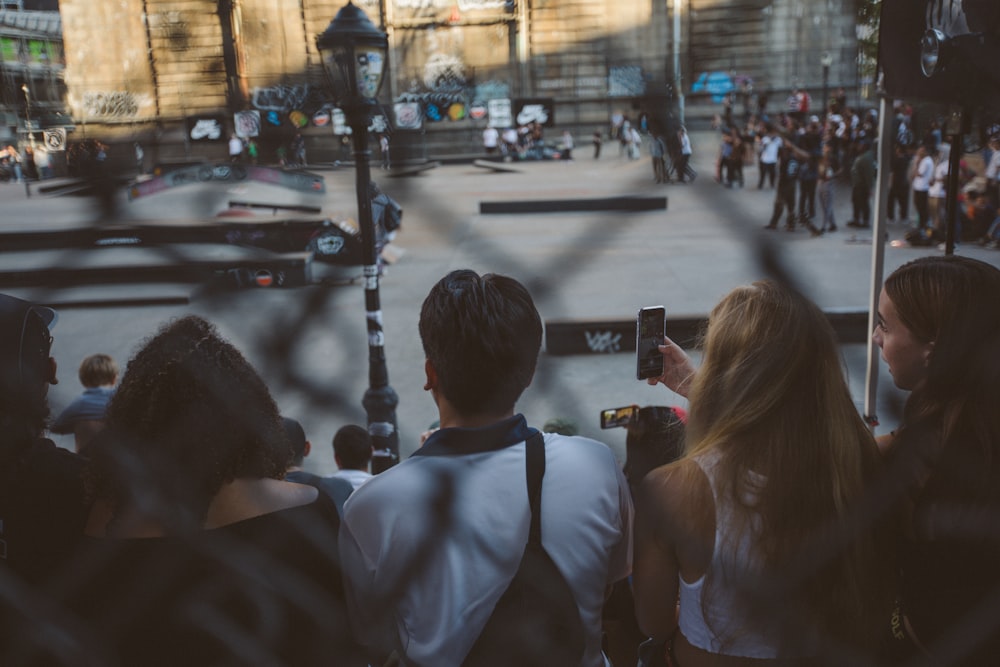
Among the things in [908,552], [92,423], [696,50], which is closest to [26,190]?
[696,50]

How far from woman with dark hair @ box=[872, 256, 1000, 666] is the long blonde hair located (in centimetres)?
5

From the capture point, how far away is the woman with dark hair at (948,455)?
3.26ft

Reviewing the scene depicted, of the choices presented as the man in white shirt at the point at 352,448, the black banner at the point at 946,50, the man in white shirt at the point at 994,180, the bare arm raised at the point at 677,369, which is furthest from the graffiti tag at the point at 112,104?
the man in white shirt at the point at 994,180

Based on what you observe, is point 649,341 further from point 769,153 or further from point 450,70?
point 450,70

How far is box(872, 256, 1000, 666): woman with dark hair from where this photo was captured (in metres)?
0.99

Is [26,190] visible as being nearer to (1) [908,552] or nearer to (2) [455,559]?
(2) [455,559]

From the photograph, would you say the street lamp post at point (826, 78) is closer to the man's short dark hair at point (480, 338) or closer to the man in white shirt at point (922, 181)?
the man's short dark hair at point (480, 338)

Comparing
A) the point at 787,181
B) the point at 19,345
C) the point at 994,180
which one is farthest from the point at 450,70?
the point at 994,180

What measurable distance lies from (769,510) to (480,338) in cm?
41

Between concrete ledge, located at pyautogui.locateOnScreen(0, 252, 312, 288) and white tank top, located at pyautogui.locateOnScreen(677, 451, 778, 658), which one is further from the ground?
concrete ledge, located at pyautogui.locateOnScreen(0, 252, 312, 288)

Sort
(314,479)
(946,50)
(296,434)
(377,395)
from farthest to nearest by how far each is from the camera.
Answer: (377,395), (296,434), (314,479), (946,50)

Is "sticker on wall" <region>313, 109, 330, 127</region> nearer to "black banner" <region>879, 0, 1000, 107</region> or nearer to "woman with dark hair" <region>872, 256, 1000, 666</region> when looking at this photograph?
"woman with dark hair" <region>872, 256, 1000, 666</region>

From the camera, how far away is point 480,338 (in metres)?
0.96

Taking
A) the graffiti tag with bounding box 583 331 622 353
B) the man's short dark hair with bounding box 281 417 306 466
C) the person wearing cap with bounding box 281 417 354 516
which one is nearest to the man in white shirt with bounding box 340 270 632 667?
the person wearing cap with bounding box 281 417 354 516
